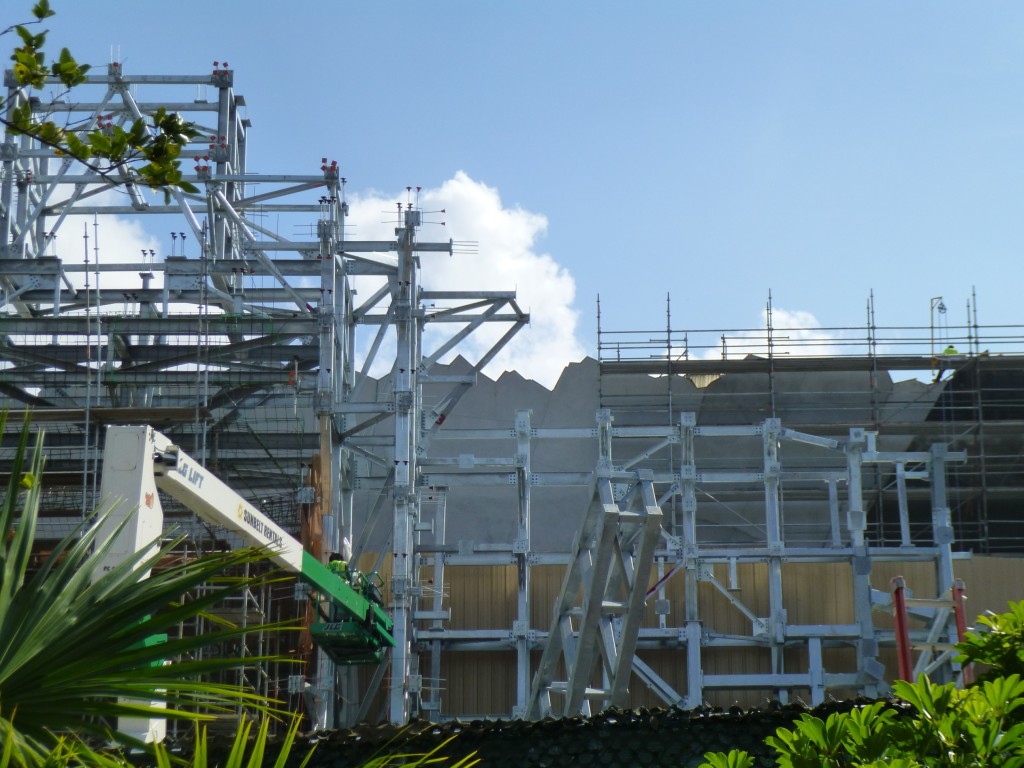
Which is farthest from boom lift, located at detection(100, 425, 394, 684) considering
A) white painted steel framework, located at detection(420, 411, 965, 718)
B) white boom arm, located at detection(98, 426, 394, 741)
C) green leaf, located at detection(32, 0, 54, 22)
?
white painted steel framework, located at detection(420, 411, 965, 718)

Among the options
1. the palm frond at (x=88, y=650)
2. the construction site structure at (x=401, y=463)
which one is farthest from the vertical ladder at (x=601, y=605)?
the palm frond at (x=88, y=650)

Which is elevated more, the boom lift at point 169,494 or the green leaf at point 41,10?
the green leaf at point 41,10

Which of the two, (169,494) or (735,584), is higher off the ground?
(169,494)

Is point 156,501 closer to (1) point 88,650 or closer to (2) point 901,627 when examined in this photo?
(1) point 88,650

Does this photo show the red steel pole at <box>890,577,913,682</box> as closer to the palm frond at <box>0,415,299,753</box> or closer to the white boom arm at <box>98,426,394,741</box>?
the white boom arm at <box>98,426,394,741</box>

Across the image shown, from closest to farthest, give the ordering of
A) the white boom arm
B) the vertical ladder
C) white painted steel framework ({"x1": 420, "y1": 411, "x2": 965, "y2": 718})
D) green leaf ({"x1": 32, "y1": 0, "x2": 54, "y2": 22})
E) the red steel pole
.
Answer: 1. green leaf ({"x1": 32, "y1": 0, "x2": 54, "y2": 22})
2. the white boom arm
3. the red steel pole
4. the vertical ladder
5. white painted steel framework ({"x1": 420, "y1": 411, "x2": 965, "y2": 718})

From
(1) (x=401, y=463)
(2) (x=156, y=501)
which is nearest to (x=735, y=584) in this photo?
(1) (x=401, y=463)

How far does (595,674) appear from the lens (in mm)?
21922

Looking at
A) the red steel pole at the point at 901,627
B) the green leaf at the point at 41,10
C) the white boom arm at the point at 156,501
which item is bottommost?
the red steel pole at the point at 901,627

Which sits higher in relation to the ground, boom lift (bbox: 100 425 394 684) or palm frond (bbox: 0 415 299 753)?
boom lift (bbox: 100 425 394 684)

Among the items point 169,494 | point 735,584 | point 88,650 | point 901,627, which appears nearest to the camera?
point 88,650

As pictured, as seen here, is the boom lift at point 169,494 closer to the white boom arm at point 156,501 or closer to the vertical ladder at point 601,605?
the white boom arm at point 156,501

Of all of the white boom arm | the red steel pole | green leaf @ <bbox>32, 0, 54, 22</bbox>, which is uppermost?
green leaf @ <bbox>32, 0, 54, 22</bbox>

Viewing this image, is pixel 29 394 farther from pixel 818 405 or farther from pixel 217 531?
pixel 818 405
